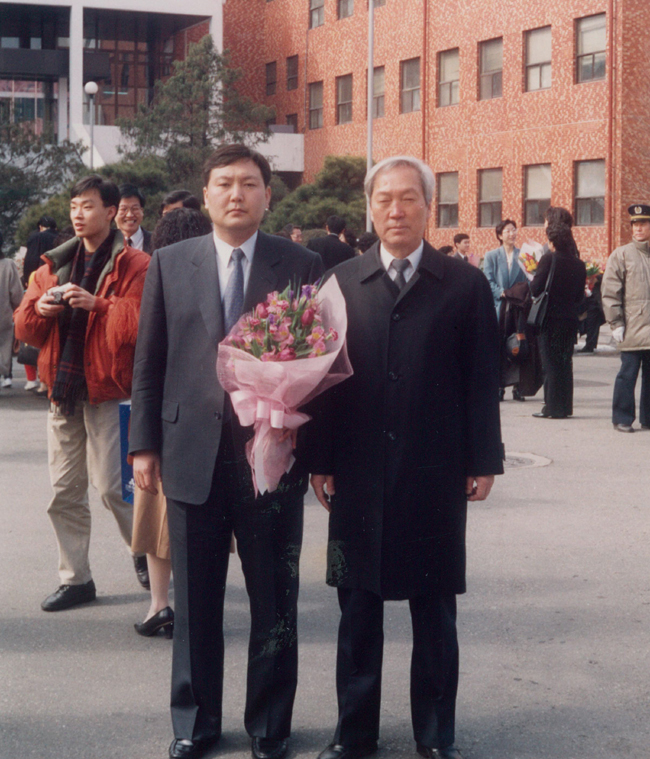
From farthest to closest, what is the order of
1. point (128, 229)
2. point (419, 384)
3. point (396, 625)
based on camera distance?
point (128, 229), point (396, 625), point (419, 384)

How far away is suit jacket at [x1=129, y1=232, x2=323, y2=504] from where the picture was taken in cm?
402

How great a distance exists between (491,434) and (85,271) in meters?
2.54

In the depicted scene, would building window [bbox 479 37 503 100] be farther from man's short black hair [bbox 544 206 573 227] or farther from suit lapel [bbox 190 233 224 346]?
suit lapel [bbox 190 233 224 346]

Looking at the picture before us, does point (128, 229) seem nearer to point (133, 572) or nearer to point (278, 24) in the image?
point (133, 572)

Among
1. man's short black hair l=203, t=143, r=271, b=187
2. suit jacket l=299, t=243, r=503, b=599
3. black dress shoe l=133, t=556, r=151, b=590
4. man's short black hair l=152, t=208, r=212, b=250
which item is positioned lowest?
black dress shoe l=133, t=556, r=151, b=590

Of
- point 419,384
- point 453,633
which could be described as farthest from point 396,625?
point 419,384

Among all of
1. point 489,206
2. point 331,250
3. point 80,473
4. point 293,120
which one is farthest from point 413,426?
point 293,120

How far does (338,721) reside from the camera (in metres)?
4.02

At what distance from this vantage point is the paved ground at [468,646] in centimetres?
420

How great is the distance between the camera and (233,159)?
4078 millimetres

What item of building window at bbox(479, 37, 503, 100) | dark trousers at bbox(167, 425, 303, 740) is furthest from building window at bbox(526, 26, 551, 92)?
dark trousers at bbox(167, 425, 303, 740)

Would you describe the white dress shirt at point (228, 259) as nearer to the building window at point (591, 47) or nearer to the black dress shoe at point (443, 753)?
the black dress shoe at point (443, 753)

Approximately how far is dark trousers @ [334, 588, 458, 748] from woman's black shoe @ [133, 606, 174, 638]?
1.57 metres

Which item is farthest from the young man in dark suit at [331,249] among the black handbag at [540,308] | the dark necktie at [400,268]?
the dark necktie at [400,268]
